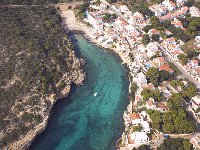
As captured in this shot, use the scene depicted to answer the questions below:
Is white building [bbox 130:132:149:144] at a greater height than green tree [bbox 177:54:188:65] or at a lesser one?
lesser

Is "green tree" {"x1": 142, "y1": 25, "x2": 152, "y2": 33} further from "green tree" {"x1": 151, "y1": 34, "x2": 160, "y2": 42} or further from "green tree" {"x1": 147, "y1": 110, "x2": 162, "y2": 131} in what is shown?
"green tree" {"x1": 147, "y1": 110, "x2": 162, "y2": 131}

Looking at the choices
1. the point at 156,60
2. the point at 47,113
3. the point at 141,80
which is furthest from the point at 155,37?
the point at 47,113

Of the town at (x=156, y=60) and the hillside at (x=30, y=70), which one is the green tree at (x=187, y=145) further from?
the hillside at (x=30, y=70)

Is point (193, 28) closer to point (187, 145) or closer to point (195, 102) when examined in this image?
point (195, 102)

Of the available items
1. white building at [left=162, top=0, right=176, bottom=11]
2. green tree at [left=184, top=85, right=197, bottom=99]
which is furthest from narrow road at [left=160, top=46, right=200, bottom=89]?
white building at [left=162, top=0, right=176, bottom=11]

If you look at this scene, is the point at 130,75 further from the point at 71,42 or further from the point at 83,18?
the point at 83,18
